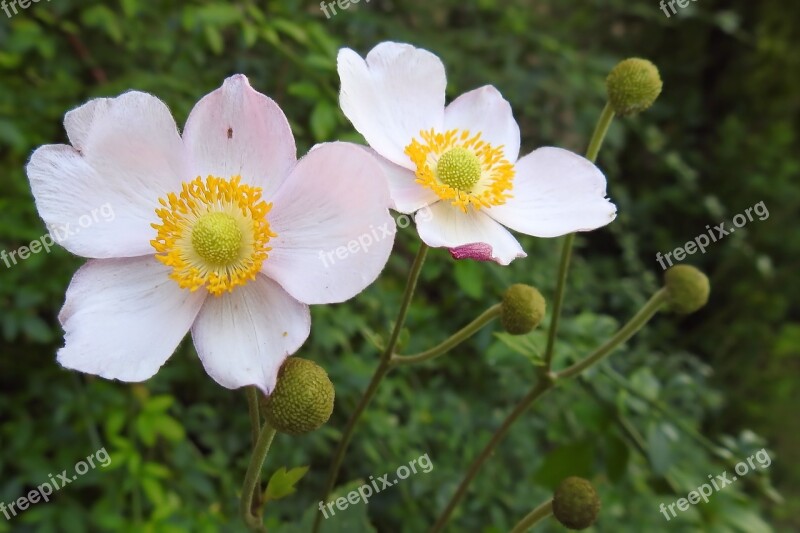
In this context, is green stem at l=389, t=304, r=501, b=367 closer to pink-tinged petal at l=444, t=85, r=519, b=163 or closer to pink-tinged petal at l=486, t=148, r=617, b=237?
pink-tinged petal at l=486, t=148, r=617, b=237

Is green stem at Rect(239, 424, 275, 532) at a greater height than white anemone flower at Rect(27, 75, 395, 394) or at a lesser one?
lesser

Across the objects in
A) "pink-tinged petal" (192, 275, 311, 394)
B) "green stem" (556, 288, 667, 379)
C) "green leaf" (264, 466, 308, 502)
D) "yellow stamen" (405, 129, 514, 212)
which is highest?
"pink-tinged petal" (192, 275, 311, 394)

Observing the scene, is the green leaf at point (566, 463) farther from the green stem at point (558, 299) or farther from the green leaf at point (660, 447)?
the green stem at point (558, 299)

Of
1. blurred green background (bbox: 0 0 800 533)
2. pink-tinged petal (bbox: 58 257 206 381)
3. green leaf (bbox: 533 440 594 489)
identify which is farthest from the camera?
blurred green background (bbox: 0 0 800 533)

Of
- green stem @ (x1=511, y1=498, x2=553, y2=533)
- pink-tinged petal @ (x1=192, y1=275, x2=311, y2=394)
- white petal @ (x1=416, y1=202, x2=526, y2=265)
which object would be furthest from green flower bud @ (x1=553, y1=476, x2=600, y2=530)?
pink-tinged petal @ (x1=192, y1=275, x2=311, y2=394)

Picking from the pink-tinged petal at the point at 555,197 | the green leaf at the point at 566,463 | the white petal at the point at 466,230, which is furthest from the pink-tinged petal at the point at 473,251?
the green leaf at the point at 566,463

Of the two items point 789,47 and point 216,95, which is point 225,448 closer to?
point 216,95

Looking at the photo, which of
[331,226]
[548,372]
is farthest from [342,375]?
[331,226]

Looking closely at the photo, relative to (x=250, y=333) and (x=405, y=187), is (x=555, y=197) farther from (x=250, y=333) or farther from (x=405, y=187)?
(x=250, y=333)

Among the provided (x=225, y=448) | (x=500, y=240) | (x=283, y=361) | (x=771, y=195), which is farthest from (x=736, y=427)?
(x=283, y=361)
